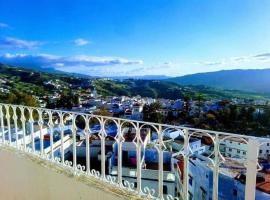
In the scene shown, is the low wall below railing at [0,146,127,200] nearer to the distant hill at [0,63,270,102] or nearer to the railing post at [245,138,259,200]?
the railing post at [245,138,259,200]

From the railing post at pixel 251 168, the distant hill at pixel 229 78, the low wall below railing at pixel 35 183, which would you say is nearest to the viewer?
the railing post at pixel 251 168

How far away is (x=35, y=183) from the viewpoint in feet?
9.39

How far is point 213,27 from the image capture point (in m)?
26.9

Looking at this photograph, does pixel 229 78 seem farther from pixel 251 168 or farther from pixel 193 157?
pixel 251 168

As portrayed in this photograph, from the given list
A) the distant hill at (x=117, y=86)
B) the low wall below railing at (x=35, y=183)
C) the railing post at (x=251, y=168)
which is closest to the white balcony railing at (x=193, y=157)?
the railing post at (x=251, y=168)

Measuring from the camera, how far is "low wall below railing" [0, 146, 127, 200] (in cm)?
240

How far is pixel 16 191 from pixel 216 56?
41.2m

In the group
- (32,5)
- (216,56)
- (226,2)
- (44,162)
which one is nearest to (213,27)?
(226,2)

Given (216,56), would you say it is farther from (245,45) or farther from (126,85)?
(126,85)

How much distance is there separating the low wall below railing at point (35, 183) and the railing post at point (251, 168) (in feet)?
3.19

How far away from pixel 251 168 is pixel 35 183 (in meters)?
2.18

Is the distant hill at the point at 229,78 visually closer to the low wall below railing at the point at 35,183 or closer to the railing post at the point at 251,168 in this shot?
the low wall below railing at the point at 35,183

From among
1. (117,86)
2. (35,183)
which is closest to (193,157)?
(35,183)

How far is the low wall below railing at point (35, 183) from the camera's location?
240cm
